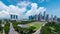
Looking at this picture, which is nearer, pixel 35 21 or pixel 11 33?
pixel 11 33

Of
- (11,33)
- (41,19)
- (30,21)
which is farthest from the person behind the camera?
(41,19)

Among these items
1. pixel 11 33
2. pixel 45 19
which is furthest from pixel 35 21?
pixel 11 33

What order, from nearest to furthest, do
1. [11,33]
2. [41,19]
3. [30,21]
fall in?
[11,33]
[30,21]
[41,19]

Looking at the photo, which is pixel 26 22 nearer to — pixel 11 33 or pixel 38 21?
pixel 38 21

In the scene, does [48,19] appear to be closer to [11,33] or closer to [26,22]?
[26,22]

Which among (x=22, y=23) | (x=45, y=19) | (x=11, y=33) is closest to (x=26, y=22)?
(x=22, y=23)

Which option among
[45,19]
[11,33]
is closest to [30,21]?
[45,19]

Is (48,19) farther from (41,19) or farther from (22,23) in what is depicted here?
(22,23)

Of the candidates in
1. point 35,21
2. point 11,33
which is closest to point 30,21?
point 35,21

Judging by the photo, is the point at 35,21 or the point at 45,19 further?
the point at 45,19
